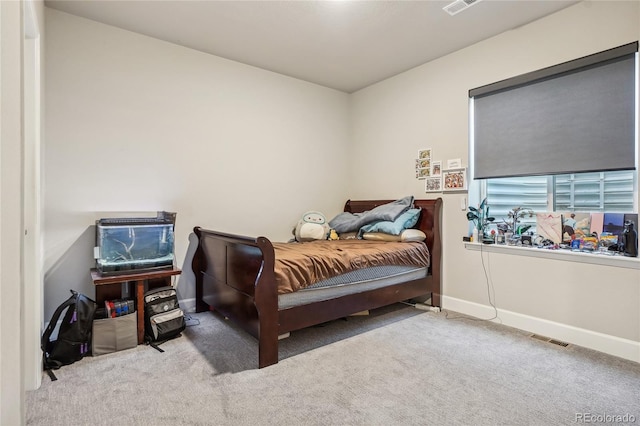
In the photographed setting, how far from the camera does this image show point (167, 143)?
3.05 m

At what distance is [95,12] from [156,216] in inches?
66.0

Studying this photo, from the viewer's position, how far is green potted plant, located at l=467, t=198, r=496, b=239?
3.05 meters

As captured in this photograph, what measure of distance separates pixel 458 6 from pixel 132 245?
9.99 feet

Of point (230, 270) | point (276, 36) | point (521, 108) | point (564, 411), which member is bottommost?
point (564, 411)

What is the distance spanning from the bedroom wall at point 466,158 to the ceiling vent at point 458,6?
0.64 metres

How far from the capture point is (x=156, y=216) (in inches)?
116

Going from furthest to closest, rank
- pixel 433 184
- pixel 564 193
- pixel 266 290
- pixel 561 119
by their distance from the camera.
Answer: pixel 433 184, pixel 564 193, pixel 561 119, pixel 266 290

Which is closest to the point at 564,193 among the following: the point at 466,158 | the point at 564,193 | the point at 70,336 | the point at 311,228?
the point at 564,193

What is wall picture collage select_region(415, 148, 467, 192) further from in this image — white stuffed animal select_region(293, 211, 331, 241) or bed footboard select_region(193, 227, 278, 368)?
bed footboard select_region(193, 227, 278, 368)

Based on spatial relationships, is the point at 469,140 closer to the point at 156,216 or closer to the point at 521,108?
the point at 521,108

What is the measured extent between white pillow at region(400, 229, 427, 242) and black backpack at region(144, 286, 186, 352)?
2091mm

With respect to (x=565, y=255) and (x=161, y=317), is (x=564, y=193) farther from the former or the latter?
(x=161, y=317)

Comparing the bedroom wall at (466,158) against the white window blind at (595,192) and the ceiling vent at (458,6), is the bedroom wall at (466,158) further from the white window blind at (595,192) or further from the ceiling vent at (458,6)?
the ceiling vent at (458,6)
